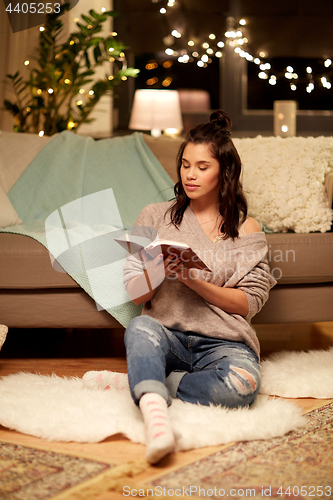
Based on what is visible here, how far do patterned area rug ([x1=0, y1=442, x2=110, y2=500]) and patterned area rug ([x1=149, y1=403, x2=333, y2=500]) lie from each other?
135mm

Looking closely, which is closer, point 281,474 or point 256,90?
point 281,474

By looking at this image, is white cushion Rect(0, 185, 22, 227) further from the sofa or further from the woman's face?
the woman's face

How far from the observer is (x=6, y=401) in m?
1.15

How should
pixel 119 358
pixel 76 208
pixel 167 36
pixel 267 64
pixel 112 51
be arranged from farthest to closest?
pixel 167 36, pixel 267 64, pixel 112 51, pixel 76 208, pixel 119 358

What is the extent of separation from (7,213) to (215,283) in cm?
86

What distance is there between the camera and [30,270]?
1.47 metres

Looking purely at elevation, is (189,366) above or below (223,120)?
below

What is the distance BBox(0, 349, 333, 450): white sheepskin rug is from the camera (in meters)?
0.98

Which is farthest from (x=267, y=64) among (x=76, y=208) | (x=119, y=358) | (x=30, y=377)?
(x=30, y=377)

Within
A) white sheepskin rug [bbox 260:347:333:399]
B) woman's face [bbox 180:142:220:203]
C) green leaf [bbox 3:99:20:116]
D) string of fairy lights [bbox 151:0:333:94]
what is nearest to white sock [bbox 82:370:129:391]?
white sheepskin rug [bbox 260:347:333:399]

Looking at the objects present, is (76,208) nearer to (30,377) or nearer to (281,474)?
(30,377)

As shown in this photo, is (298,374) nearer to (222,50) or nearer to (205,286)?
(205,286)

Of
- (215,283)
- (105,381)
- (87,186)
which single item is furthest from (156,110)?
(105,381)

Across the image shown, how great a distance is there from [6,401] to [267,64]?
108 inches
